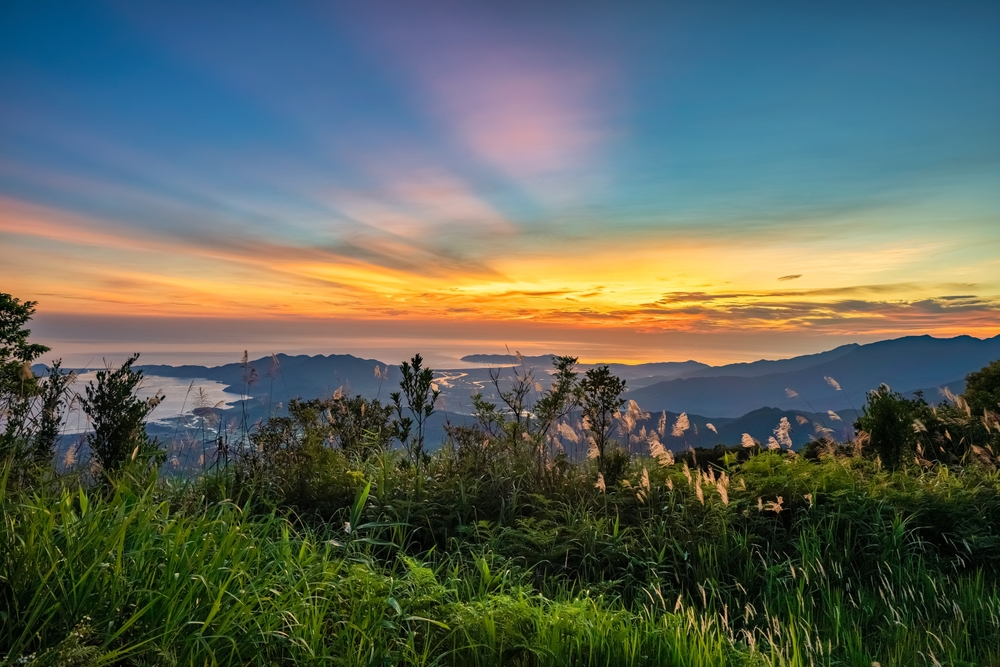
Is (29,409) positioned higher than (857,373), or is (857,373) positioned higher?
(29,409)

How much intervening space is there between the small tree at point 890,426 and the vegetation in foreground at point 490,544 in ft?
0.11

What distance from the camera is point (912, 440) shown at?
934 cm

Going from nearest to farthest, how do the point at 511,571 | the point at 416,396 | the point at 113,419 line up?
the point at 511,571 → the point at 113,419 → the point at 416,396

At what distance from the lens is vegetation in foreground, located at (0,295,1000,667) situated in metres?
3.51

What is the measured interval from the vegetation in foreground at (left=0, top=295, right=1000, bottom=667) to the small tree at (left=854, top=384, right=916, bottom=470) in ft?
0.11

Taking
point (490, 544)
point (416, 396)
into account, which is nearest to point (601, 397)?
point (416, 396)

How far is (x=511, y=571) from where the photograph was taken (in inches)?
210

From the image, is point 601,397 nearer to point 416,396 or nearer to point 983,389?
point 416,396

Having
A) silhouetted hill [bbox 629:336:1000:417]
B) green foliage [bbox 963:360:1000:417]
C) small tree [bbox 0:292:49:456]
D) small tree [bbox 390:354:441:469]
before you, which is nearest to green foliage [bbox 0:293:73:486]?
small tree [bbox 0:292:49:456]

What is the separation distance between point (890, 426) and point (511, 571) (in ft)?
22.9

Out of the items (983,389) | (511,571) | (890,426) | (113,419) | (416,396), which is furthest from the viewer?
(983,389)

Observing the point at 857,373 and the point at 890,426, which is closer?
the point at 890,426

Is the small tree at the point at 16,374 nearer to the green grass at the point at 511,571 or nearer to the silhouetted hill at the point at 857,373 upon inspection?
the green grass at the point at 511,571

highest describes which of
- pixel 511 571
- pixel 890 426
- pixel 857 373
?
pixel 890 426
